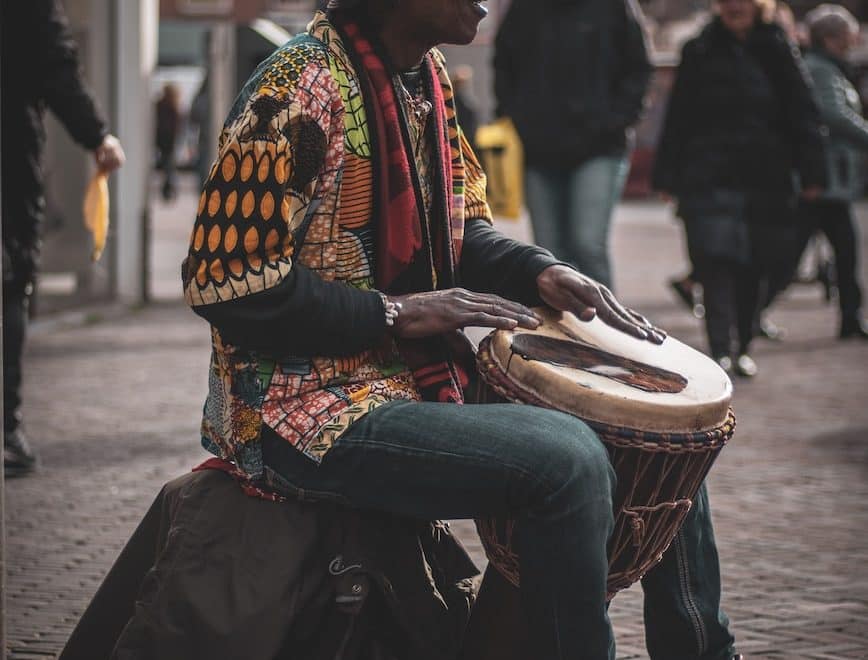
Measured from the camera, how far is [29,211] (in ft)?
17.5

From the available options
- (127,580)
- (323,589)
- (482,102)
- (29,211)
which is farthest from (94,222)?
(482,102)

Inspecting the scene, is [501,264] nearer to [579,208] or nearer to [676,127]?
[579,208]

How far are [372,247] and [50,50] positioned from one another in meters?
2.72

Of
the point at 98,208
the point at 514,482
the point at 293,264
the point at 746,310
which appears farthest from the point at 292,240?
the point at 746,310

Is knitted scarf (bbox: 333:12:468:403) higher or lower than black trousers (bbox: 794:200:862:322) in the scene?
higher

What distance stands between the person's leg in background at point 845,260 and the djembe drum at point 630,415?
23.8 feet

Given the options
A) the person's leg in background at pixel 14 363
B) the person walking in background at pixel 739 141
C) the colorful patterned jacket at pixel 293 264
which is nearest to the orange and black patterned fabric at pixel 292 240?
the colorful patterned jacket at pixel 293 264

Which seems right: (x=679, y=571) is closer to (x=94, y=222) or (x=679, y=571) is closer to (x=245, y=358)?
(x=245, y=358)

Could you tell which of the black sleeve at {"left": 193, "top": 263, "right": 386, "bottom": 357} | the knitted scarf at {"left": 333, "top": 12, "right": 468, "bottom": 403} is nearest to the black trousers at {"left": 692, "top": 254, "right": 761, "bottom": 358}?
the knitted scarf at {"left": 333, "top": 12, "right": 468, "bottom": 403}

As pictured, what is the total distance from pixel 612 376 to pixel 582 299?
9.3 inches

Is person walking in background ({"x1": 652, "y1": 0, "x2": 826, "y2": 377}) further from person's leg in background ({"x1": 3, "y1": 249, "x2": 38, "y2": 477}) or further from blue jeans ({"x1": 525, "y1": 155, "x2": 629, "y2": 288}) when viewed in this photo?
person's leg in background ({"x1": 3, "y1": 249, "x2": 38, "y2": 477})

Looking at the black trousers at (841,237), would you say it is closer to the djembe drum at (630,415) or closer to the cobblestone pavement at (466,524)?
the cobblestone pavement at (466,524)

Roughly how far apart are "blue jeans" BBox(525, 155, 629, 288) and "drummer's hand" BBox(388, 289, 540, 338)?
4.82 meters

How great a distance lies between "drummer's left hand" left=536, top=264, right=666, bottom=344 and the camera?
310 centimetres
